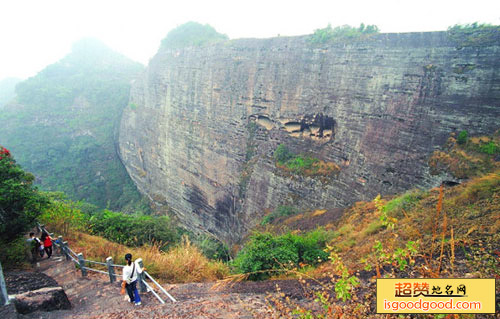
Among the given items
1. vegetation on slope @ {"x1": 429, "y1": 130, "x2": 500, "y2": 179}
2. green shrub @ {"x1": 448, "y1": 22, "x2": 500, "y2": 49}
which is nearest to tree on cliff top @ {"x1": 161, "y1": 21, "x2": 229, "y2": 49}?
green shrub @ {"x1": 448, "y1": 22, "x2": 500, "y2": 49}

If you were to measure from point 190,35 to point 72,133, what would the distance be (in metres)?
15.8

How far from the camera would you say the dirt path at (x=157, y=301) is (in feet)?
9.69

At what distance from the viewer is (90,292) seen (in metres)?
3.94

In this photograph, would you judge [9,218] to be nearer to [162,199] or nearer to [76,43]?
[162,199]

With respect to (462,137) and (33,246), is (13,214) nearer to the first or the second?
(33,246)

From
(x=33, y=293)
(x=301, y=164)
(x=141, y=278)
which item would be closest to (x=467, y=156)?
(x=301, y=164)

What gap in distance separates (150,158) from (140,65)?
917 inches

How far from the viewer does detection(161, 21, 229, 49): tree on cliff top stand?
53.3ft

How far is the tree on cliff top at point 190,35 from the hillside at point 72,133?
10.8 m

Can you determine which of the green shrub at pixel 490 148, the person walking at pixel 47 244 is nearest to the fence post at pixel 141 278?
the person walking at pixel 47 244

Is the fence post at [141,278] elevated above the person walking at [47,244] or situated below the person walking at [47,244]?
above

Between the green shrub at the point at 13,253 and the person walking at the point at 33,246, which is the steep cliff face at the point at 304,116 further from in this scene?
the green shrub at the point at 13,253

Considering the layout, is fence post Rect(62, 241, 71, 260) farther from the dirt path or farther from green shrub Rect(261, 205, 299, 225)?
green shrub Rect(261, 205, 299, 225)

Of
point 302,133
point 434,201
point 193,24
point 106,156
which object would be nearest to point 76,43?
point 106,156
